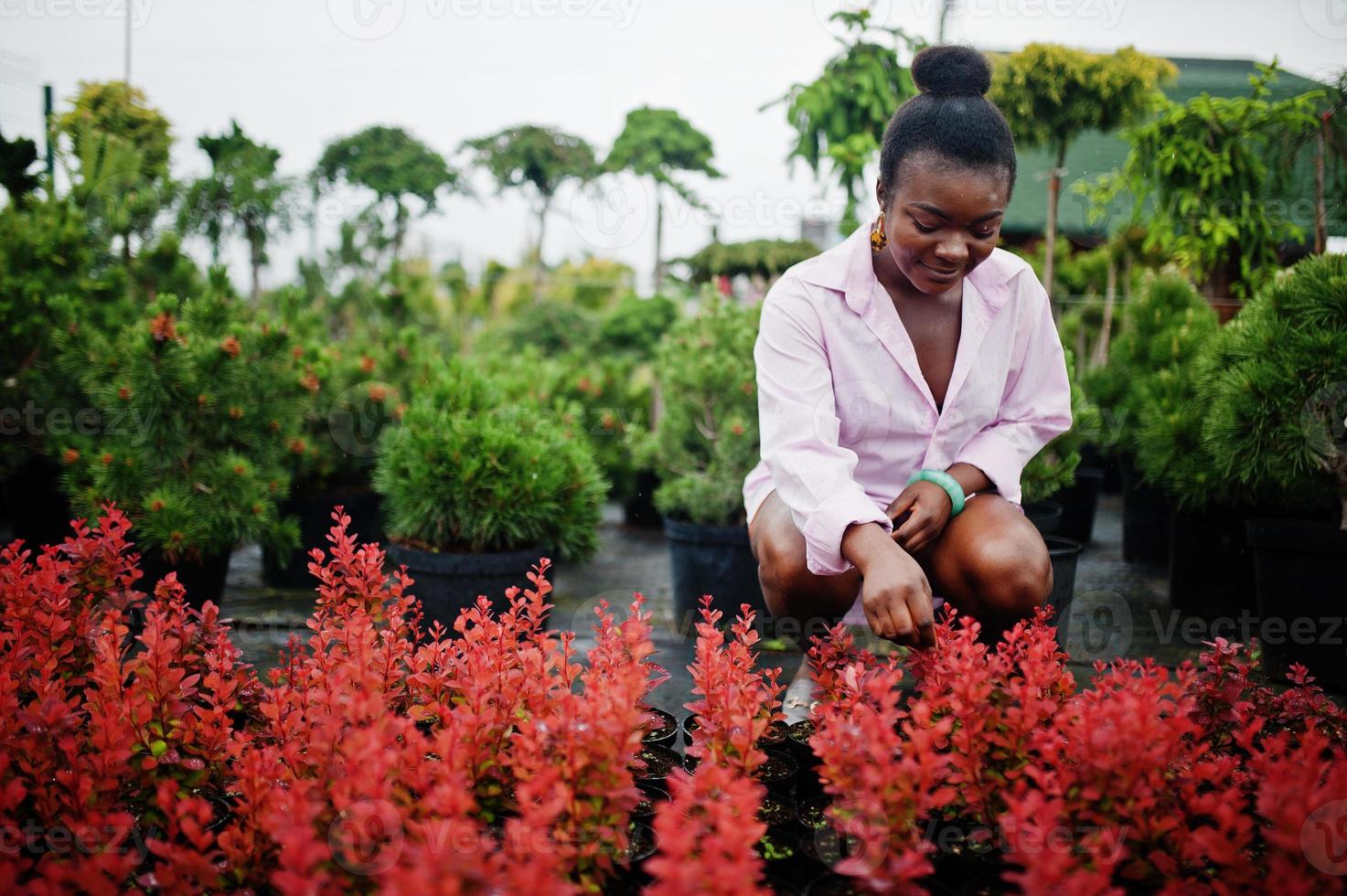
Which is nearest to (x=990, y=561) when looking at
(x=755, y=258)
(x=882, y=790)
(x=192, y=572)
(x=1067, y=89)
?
(x=882, y=790)

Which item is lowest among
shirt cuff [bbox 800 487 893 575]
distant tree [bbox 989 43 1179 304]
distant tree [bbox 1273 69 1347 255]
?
shirt cuff [bbox 800 487 893 575]

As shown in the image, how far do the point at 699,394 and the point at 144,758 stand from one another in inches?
99.3

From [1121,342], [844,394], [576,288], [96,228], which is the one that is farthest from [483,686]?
[576,288]

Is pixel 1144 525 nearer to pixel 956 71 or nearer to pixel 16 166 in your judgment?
pixel 956 71

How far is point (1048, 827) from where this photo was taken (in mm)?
1187

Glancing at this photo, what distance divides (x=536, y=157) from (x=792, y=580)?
6.57m

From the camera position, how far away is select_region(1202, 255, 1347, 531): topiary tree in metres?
2.71

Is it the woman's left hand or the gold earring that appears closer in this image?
the woman's left hand

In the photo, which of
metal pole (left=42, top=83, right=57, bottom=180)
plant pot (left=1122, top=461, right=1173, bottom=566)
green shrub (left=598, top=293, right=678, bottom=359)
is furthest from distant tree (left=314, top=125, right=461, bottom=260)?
plant pot (left=1122, top=461, right=1173, bottom=566)

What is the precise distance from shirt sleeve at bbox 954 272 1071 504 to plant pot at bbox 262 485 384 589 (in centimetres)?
273

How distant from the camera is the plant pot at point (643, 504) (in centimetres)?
570

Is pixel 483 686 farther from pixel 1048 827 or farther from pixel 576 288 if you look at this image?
pixel 576 288

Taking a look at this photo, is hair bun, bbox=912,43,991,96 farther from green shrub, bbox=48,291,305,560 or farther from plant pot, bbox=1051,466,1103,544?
plant pot, bbox=1051,466,1103,544

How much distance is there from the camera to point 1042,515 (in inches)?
138
